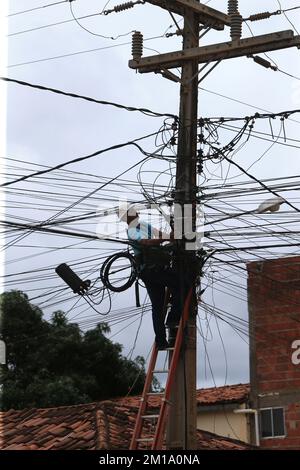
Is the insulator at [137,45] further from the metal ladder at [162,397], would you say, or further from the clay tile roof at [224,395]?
the clay tile roof at [224,395]

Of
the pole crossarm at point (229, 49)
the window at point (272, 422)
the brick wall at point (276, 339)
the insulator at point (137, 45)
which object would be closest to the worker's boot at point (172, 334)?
the pole crossarm at point (229, 49)

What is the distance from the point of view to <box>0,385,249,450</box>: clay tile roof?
15102mm

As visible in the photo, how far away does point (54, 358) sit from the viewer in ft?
90.9

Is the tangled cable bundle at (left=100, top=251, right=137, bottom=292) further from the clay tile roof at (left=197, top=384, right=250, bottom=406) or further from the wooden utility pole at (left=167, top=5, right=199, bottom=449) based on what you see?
the clay tile roof at (left=197, top=384, right=250, bottom=406)

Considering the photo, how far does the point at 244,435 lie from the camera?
20031 mm

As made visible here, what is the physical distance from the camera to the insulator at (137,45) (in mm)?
13984

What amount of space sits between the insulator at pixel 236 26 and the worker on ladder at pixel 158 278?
9.91 ft

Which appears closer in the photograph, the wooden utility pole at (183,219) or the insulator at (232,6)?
the wooden utility pole at (183,219)

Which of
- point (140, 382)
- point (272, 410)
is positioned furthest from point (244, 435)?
point (140, 382)

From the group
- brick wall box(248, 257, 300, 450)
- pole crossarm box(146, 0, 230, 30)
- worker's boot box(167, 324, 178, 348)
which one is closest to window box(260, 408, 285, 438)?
brick wall box(248, 257, 300, 450)

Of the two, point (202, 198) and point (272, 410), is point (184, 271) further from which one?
point (272, 410)

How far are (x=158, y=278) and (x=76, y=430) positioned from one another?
458 centimetres

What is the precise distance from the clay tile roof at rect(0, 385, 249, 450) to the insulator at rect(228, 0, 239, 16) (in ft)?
21.7
